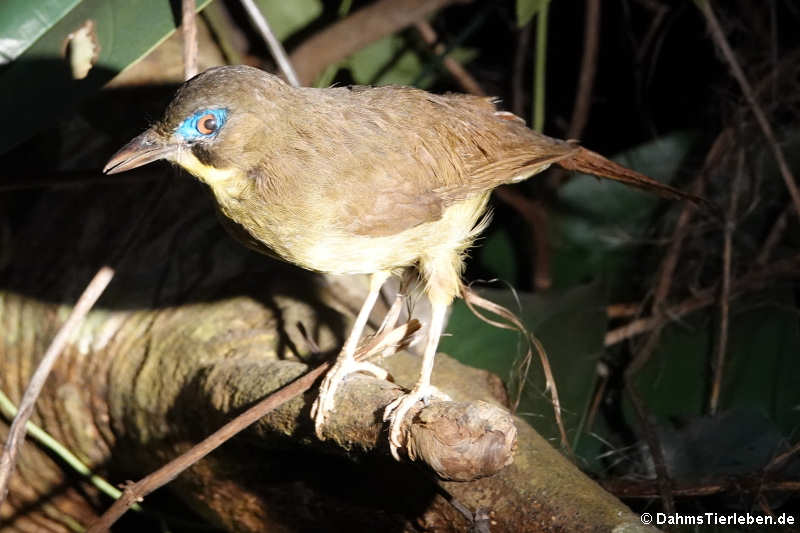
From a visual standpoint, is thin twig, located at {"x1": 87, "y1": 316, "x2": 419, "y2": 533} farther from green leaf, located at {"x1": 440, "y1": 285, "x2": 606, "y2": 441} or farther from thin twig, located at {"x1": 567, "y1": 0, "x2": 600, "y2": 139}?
thin twig, located at {"x1": 567, "y1": 0, "x2": 600, "y2": 139}

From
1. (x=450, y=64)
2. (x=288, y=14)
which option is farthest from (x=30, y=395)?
(x=450, y=64)

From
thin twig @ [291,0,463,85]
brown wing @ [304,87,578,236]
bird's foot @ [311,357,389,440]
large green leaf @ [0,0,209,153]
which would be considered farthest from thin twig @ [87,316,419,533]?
thin twig @ [291,0,463,85]

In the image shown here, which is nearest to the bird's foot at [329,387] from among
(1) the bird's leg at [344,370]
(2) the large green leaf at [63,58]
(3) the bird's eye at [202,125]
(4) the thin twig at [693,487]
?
(1) the bird's leg at [344,370]

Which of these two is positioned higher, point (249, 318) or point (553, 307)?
point (249, 318)

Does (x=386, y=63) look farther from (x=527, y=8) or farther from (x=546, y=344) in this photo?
(x=546, y=344)

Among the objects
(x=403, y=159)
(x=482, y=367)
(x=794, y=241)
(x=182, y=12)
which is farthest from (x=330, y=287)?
(x=794, y=241)

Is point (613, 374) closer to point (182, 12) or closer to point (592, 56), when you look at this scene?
point (592, 56)
